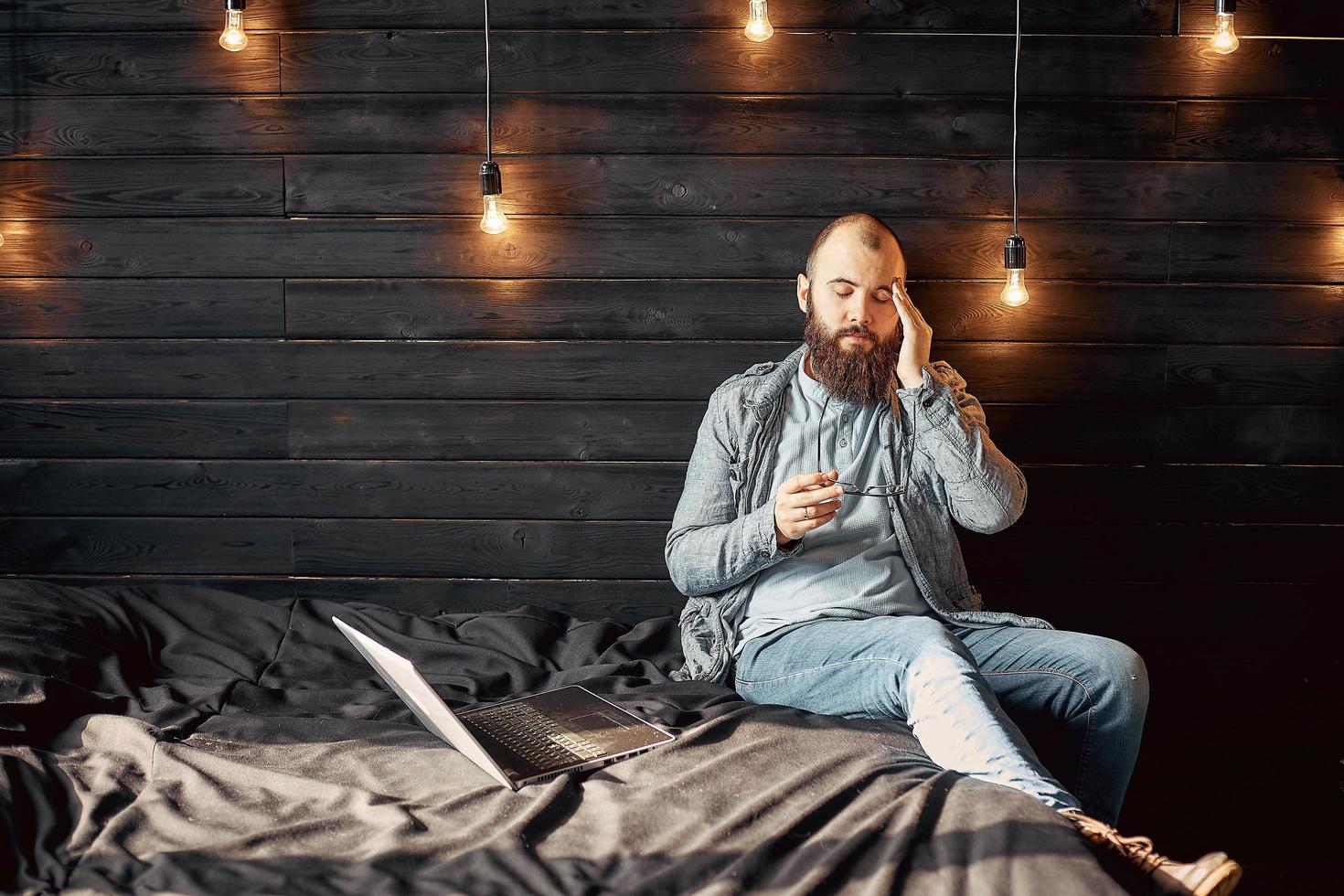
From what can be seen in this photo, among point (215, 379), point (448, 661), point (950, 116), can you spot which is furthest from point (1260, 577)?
point (215, 379)

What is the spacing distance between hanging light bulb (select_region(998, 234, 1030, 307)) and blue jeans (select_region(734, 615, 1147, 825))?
0.78 m

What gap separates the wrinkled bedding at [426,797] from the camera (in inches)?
46.8

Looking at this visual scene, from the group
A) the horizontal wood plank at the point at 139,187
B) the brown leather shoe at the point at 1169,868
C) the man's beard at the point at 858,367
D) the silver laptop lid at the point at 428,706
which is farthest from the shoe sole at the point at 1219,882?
the horizontal wood plank at the point at 139,187

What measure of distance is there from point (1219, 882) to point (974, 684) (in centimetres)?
41

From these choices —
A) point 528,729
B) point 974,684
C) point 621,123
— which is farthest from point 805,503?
point 621,123

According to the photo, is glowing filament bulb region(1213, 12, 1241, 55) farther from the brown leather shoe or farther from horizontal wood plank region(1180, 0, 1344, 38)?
the brown leather shoe

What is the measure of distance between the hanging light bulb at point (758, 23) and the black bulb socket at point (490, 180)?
0.62m

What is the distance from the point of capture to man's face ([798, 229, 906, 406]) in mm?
2072

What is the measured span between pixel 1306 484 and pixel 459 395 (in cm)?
201

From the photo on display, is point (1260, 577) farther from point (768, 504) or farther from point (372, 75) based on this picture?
point (372, 75)

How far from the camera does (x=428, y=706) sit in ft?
4.85

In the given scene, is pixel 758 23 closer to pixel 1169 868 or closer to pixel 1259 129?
pixel 1259 129

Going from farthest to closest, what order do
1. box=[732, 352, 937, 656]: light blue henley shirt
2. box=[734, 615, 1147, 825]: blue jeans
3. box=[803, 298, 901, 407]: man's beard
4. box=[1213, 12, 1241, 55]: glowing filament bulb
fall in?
box=[1213, 12, 1241, 55]: glowing filament bulb, box=[803, 298, 901, 407]: man's beard, box=[732, 352, 937, 656]: light blue henley shirt, box=[734, 615, 1147, 825]: blue jeans

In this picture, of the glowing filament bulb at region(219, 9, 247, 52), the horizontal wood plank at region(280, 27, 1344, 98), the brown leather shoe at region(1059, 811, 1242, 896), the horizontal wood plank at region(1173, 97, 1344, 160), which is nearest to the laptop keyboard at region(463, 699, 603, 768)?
the brown leather shoe at region(1059, 811, 1242, 896)
